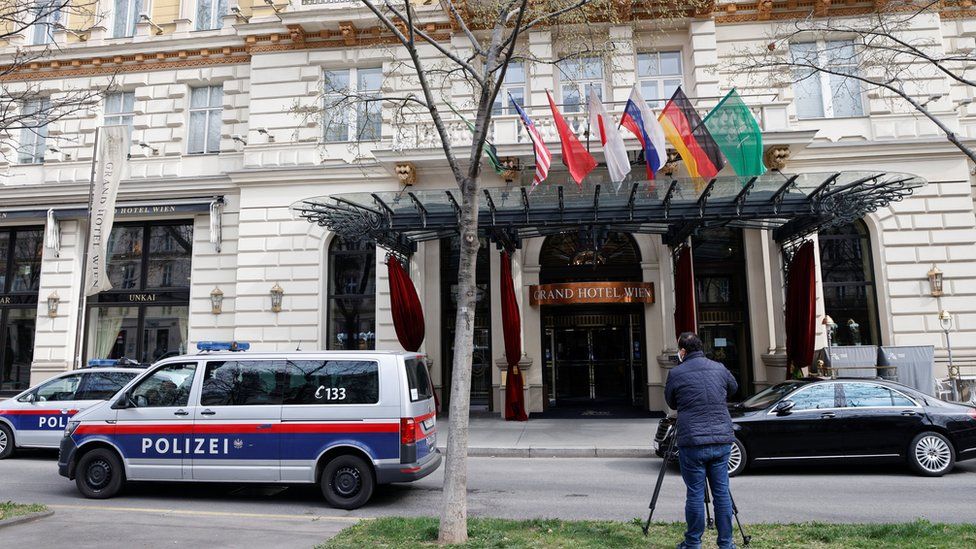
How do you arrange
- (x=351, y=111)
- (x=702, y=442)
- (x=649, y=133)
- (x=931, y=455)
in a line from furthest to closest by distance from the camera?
(x=351, y=111)
(x=649, y=133)
(x=931, y=455)
(x=702, y=442)

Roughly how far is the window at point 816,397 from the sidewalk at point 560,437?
3.00 m

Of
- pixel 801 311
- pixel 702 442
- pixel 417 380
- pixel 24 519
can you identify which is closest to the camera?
pixel 702 442

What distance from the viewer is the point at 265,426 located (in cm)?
804

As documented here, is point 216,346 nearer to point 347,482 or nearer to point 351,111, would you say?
point 347,482

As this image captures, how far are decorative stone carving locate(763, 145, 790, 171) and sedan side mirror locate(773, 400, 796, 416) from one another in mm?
8359

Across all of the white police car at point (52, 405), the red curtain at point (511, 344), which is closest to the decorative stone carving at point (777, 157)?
the red curtain at point (511, 344)

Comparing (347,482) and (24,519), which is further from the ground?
(347,482)

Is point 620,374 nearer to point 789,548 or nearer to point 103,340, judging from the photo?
point 789,548

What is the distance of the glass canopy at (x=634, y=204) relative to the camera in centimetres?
1306

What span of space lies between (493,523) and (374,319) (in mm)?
11875

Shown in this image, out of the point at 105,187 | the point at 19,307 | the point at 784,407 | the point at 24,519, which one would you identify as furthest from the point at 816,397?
the point at 19,307

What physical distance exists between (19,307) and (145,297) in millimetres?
4334

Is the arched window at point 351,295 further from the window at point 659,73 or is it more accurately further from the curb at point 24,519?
the curb at point 24,519

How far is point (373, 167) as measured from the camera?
1770 cm
